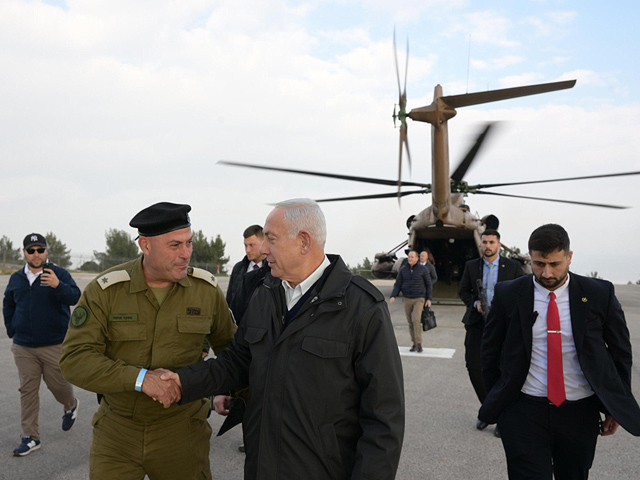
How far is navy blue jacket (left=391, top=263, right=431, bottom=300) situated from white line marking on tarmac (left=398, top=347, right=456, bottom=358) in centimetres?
94

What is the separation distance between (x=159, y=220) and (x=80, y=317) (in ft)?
1.89

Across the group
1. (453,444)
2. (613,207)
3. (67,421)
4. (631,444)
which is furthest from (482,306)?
(613,207)

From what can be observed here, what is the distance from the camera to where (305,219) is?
2316 mm

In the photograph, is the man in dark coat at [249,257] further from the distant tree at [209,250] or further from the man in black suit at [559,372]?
the distant tree at [209,250]

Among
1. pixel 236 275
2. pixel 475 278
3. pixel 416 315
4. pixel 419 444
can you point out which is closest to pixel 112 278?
pixel 236 275

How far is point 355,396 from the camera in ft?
7.01

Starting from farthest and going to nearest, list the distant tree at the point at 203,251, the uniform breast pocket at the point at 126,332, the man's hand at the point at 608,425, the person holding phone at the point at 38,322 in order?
the distant tree at the point at 203,251 → the person holding phone at the point at 38,322 → the man's hand at the point at 608,425 → the uniform breast pocket at the point at 126,332

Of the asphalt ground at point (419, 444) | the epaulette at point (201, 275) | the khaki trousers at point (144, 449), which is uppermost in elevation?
the epaulette at point (201, 275)

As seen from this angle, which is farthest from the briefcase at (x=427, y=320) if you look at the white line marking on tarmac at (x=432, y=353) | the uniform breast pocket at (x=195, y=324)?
the uniform breast pocket at (x=195, y=324)

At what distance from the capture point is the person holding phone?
188 inches

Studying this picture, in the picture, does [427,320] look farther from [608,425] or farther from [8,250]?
[8,250]

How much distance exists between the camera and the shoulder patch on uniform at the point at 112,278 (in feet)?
8.41

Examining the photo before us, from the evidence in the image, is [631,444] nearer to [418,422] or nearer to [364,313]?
[418,422]

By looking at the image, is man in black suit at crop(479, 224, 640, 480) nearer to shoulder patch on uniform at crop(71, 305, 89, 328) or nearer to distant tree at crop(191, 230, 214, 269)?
shoulder patch on uniform at crop(71, 305, 89, 328)
